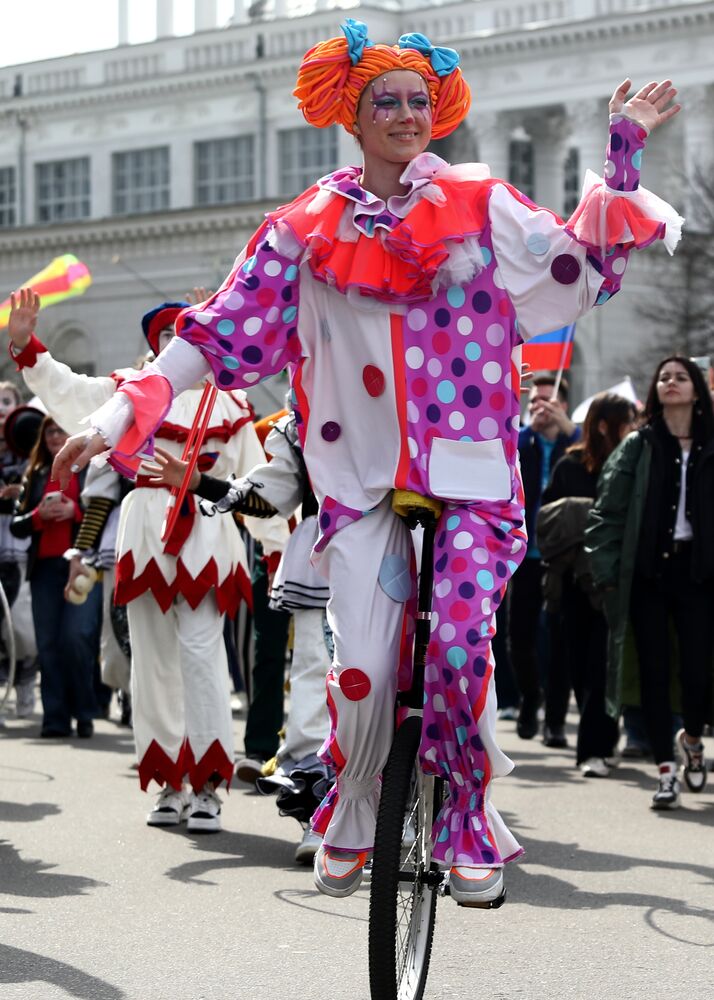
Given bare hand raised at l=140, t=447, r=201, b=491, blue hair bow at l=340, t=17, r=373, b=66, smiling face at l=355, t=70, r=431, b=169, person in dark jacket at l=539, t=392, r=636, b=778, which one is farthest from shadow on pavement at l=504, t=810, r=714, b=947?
blue hair bow at l=340, t=17, r=373, b=66

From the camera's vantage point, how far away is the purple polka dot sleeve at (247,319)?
17.4 feet

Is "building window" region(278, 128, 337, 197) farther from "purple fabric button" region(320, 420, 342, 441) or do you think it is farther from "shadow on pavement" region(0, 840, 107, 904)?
"purple fabric button" region(320, 420, 342, 441)

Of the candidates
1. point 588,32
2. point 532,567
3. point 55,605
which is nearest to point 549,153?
point 588,32

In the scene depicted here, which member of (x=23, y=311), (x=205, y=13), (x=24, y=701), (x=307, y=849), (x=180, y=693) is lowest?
(x=307, y=849)

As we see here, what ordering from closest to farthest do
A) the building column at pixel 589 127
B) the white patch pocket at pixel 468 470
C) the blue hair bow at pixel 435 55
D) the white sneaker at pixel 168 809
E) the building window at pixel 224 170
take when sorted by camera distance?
1. the white patch pocket at pixel 468 470
2. the blue hair bow at pixel 435 55
3. the white sneaker at pixel 168 809
4. the building column at pixel 589 127
5. the building window at pixel 224 170

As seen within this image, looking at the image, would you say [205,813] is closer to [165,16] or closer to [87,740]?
[87,740]

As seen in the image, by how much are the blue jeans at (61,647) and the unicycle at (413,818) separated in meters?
7.41

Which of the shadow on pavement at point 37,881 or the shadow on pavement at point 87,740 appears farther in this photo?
the shadow on pavement at point 87,740

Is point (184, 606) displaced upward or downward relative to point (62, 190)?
downward

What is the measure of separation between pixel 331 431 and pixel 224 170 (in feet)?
166

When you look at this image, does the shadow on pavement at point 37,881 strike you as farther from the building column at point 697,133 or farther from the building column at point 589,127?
the building column at point 589,127

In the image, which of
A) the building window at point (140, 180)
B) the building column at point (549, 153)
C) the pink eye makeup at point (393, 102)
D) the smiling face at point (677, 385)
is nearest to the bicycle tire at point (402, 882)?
the pink eye makeup at point (393, 102)

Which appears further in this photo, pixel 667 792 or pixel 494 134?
pixel 494 134

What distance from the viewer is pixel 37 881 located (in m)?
7.17
